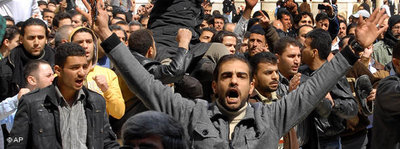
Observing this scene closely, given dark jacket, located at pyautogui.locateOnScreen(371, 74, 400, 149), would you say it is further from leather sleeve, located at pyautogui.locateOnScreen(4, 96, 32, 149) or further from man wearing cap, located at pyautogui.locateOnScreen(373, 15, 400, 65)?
man wearing cap, located at pyautogui.locateOnScreen(373, 15, 400, 65)

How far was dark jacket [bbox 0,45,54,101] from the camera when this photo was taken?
700 centimetres

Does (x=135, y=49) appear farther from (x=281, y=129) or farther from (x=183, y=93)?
(x=281, y=129)

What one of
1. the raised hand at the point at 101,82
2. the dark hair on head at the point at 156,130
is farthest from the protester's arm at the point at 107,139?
the dark hair on head at the point at 156,130

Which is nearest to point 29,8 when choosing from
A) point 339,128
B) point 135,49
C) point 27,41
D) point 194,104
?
point 27,41

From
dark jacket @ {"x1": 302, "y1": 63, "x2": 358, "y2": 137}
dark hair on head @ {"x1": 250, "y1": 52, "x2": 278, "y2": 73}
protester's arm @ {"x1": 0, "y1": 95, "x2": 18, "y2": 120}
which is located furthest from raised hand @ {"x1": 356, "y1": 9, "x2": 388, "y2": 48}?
protester's arm @ {"x1": 0, "y1": 95, "x2": 18, "y2": 120}

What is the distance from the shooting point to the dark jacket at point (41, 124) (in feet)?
16.5

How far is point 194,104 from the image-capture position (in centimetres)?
451

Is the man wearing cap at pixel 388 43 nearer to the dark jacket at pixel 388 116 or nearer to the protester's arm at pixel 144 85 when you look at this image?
the dark jacket at pixel 388 116

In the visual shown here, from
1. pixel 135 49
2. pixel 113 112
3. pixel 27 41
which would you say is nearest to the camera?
pixel 113 112

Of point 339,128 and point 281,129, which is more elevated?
point 281,129

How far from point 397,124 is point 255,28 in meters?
3.88

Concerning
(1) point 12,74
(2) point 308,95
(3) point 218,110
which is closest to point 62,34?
(1) point 12,74

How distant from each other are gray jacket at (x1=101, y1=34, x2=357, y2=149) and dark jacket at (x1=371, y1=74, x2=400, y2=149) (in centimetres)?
66

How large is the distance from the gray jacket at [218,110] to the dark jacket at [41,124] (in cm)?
87
